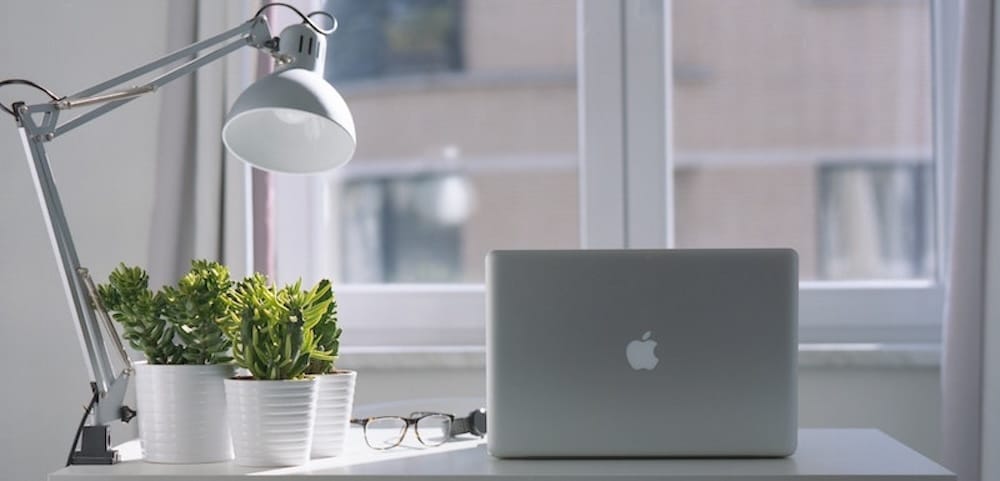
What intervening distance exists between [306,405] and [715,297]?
0.47m

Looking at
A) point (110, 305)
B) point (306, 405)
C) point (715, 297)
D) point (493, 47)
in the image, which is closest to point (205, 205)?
point (493, 47)

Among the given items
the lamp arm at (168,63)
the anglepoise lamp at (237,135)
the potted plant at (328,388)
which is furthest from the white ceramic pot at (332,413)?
the lamp arm at (168,63)

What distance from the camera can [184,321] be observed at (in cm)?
131

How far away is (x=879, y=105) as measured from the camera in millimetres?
2629

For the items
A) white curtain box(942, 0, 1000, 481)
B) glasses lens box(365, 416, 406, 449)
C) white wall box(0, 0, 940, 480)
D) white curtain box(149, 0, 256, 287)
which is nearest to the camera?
glasses lens box(365, 416, 406, 449)

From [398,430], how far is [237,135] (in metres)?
0.44

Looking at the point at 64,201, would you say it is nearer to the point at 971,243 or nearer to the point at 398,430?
the point at 398,430

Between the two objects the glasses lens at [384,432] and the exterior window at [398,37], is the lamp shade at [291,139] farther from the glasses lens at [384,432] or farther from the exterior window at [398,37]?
the exterior window at [398,37]

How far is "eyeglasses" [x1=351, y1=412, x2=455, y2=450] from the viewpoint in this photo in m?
1.44

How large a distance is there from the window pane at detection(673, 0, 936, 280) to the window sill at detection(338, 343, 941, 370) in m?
0.22

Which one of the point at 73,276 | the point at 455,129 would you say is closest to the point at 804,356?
the point at 455,129

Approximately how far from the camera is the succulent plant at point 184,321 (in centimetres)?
131

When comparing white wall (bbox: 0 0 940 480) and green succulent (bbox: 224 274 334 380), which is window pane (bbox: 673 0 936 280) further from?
green succulent (bbox: 224 274 334 380)

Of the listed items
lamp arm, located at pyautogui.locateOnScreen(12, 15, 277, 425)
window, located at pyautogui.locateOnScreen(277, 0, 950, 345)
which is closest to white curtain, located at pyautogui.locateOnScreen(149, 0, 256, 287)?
window, located at pyautogui.locateOnScreen(277, 0, 950, 345)
